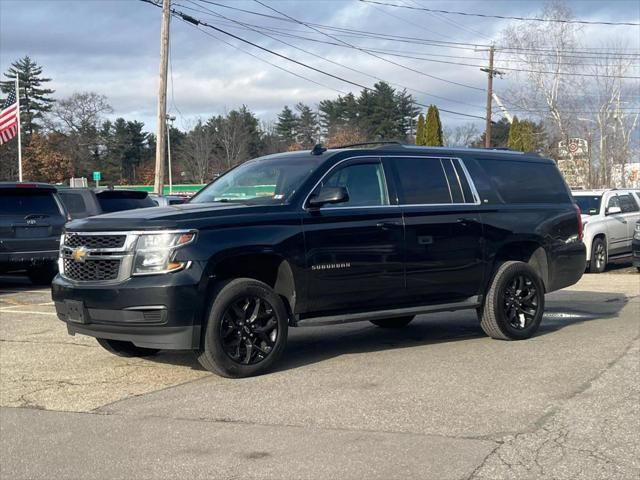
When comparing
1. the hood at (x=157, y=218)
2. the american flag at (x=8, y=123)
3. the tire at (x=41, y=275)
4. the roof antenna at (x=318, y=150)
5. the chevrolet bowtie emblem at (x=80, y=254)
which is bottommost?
the tire at (x=41, y=275)

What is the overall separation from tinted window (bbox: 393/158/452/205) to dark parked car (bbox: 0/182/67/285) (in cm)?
814

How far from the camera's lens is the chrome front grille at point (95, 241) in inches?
263

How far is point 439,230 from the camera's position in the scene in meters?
8.02

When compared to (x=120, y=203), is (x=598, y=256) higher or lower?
lower

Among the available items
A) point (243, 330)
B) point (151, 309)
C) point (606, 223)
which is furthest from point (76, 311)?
point (606, 223)

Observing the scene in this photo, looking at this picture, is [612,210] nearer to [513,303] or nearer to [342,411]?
[513,303]

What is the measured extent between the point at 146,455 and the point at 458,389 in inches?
104

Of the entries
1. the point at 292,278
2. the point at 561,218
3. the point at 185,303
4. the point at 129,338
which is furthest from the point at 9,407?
the point at 561,218

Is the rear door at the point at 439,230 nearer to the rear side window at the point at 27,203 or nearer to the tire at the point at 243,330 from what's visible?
the tire at the point at 243,330

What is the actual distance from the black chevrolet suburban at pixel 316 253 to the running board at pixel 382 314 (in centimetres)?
2

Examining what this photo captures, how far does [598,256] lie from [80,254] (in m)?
14.0

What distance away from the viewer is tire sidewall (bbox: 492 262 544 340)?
845 centimetres

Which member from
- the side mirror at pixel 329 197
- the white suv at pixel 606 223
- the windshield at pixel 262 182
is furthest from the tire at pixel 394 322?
the white suv at pixel 606 223

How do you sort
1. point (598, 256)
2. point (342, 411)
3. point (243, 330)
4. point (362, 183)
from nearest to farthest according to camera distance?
1. point (342, 411)
2. point (243, 330)
3. point (362, 183)
4. point (598, 256)
